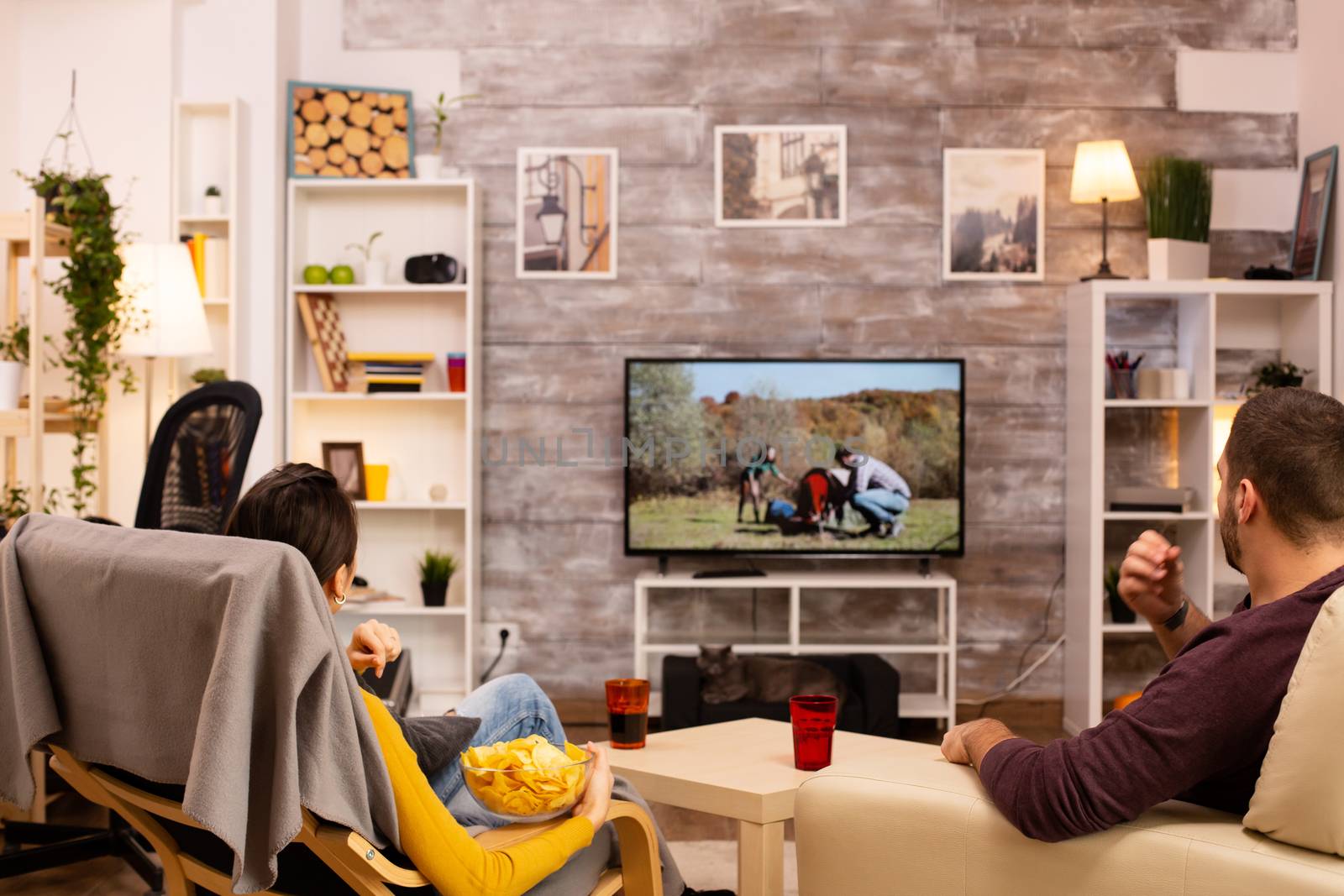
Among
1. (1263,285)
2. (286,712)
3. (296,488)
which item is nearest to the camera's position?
(286,712)

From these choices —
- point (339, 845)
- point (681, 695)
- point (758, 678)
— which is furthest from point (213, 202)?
point (339, 845)

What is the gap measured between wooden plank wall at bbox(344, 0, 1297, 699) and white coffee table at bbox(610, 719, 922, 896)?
2326 mm

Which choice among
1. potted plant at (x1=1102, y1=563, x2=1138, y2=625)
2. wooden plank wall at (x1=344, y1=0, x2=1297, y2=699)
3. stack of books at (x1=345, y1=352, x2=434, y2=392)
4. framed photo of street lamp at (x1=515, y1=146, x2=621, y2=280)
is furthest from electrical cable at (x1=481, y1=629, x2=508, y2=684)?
potted plant at (x1=1102, y1=563, x2=1138, y2=625)

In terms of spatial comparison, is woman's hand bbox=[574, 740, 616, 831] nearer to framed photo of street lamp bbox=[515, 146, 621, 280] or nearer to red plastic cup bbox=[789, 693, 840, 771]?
red plastic cup bbox=[789, 693, 840, 771]

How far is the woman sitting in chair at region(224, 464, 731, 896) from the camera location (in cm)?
151

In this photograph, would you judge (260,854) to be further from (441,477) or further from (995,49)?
(995,49)

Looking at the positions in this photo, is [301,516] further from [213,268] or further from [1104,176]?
[1104,176]

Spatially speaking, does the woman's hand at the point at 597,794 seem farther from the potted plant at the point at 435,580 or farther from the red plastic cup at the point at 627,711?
the potted plant at the point at 435,580

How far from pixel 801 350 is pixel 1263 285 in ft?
Result: 5.36

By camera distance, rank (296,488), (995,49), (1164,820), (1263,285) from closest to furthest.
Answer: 1. (1164,820)
2. (296,488)
3. (1263,285)
4. (995,49)

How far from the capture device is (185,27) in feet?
14.7

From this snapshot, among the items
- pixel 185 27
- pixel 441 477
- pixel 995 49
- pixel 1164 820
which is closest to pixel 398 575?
pixel 441 477

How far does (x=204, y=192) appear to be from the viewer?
4488mm

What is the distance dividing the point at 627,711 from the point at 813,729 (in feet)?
1.15
